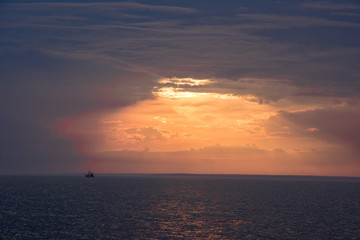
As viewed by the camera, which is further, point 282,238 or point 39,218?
point 39,218

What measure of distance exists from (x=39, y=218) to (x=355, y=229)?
51.5 meters

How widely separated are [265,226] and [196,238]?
1498 cm

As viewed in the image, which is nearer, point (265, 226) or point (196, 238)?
point (196, 238)

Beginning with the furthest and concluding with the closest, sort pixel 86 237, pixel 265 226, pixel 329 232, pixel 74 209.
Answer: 1. pixel 74 209
2. pixel 265 226
3. pixel 329 232
4. pixel 86 237

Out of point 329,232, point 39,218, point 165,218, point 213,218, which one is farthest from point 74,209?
point 329,232

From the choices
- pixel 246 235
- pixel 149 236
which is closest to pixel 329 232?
pixel 246 235

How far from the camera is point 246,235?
52938mm

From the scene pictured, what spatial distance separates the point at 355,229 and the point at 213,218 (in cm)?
2328

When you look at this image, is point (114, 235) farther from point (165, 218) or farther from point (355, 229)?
point (355, 229)

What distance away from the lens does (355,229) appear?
5891 centimetres

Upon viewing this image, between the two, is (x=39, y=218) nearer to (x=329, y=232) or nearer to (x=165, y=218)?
(x=165, y=218)

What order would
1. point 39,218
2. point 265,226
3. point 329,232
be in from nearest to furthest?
point 329,232
point 265,226
point 39,218

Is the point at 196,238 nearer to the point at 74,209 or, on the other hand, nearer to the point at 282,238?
the point at 282,238

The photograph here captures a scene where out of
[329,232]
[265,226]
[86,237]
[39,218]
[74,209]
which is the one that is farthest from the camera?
[74,209]
